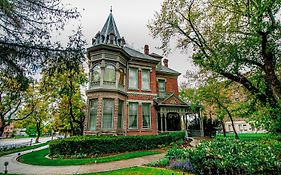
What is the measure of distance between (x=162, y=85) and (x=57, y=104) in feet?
54.0

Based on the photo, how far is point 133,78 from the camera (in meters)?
20.6

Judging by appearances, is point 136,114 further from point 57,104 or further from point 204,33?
point 57,104

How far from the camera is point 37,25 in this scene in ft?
20.6

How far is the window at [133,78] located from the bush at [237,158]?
1345 centimetres

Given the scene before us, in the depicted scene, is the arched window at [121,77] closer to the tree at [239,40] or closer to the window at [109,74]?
the window at [109,74]

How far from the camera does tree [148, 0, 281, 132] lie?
9.47 meters

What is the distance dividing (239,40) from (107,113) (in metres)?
12.3

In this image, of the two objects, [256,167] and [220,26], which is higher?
[220,26]

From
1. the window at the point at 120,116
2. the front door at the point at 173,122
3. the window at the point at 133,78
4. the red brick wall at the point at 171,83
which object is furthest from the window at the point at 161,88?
the window at the point at 120,116

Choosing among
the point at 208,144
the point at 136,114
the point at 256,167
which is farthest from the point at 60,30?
the point at 136,114

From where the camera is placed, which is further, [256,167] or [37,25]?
[37,25]

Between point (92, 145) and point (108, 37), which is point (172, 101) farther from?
point (92, 145)

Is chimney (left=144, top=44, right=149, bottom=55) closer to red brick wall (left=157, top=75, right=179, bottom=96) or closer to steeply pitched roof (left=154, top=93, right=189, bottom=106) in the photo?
red brick wall (left=157, top=75, right=179, bottom=96)

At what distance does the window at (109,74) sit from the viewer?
58.6ft
